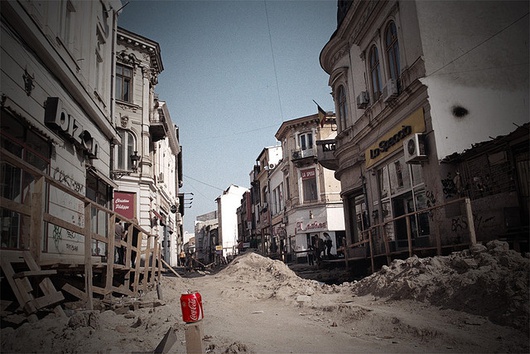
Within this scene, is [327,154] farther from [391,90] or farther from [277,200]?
[277,200]

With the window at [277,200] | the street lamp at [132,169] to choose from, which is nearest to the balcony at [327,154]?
the street lamp at [132,169]

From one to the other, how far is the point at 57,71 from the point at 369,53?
11.8 metres

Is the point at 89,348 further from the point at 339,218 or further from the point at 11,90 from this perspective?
the point at 339,218

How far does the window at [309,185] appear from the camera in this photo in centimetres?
3719

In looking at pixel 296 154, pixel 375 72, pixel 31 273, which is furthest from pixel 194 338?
pixel 296 154

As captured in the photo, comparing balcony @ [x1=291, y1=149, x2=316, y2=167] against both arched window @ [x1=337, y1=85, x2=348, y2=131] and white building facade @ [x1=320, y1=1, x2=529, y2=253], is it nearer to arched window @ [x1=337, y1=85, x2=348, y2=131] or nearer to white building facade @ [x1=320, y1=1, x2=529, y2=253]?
arched window @ [x1=337, y1=85, x2=348, y2=131]

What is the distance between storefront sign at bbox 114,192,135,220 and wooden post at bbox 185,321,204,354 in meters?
19.9

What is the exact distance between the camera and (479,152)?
10000mm

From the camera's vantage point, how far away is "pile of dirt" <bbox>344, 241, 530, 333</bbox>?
5.85 meters

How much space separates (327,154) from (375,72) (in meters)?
5.96

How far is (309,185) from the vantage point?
37625mm

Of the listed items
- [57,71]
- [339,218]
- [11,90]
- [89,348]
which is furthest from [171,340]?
[339,218]

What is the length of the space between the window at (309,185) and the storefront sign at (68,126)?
26.4 meters

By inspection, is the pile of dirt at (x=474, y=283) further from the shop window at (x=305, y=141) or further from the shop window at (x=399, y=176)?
the shop window at (x=305, y=141)
